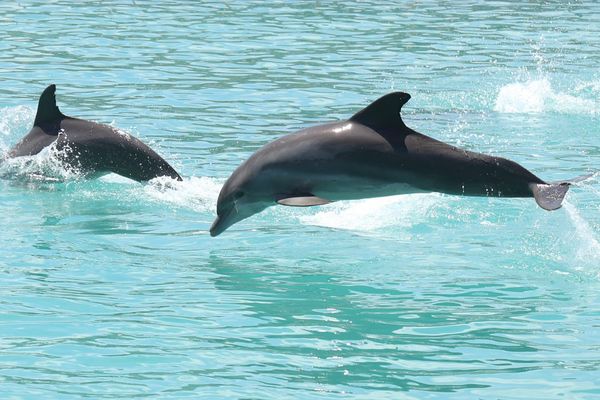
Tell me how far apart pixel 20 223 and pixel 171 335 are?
3392mm

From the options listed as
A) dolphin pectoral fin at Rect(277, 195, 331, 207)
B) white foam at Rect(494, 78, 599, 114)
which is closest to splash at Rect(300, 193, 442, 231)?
dolphin pectoral fin at Rect(277, 195, 331, 207)

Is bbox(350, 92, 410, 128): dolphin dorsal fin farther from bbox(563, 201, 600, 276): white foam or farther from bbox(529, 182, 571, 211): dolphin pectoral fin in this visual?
bbox(563, 201, 600, 276): white foam

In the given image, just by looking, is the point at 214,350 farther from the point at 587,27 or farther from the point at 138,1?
the point at 138,1

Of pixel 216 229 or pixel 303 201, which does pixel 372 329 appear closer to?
pixel 303 201

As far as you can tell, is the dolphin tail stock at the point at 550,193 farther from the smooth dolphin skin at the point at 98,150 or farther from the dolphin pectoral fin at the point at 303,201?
the smooth dolphin skin at the point at 98,150

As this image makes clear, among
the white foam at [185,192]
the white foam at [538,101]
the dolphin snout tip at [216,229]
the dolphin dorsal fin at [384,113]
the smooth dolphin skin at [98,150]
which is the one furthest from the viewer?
the white foam at [538,101]

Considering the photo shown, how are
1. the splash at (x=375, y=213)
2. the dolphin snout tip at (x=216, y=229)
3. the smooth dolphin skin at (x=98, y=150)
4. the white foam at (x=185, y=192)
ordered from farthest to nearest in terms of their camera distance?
the smooth dolphin skin at (x=98, y=150) → the white foam at (x=185, y=192) → the splash at (x=375, y=213) → the dolphin snout tip at (x=216, y=229)

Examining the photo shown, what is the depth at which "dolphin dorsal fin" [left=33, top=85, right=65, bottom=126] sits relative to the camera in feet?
39.4

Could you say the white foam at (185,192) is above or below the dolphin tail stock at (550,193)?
below

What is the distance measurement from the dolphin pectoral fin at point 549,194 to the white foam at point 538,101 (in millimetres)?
7845

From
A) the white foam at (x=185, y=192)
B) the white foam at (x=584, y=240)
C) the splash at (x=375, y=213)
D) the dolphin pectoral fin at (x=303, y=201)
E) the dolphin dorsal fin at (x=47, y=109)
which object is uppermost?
the dolphin pectoral fin at (x=303, y=201)

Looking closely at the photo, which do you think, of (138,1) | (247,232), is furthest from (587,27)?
(247,232)

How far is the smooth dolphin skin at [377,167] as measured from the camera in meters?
9.11

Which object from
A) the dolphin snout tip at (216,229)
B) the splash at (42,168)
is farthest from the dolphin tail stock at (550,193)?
the splash at (42,168)
